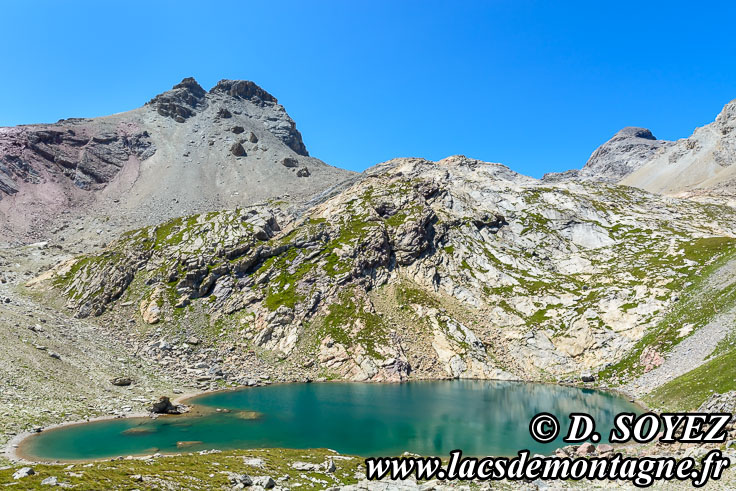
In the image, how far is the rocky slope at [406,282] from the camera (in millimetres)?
85688

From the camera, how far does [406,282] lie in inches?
4380

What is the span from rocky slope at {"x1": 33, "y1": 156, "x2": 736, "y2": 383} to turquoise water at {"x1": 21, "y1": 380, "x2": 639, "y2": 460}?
39.9 feet

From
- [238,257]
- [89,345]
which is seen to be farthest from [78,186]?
[89,345]

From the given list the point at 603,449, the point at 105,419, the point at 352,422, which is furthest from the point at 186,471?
the point at 603,449

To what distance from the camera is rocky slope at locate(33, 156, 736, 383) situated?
281 ft

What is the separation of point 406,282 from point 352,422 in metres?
60.4

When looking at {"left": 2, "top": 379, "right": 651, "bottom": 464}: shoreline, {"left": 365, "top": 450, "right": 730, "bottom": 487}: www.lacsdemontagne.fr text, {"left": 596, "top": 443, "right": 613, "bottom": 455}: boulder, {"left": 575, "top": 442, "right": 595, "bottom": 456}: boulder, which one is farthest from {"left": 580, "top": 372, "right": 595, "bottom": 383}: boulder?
{"left": 365, "top": 450, "right": 730, "bottom": 487}: www.lacsdemontagne.fr text

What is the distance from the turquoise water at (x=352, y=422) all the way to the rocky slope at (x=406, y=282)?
12164 mm

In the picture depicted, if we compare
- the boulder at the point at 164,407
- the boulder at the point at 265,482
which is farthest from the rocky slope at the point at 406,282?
the boulder at the point at 265,482

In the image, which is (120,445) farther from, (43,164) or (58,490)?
(43,164)

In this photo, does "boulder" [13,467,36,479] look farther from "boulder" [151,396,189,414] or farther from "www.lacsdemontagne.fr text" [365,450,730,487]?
"boulder" [151,396,189,414]

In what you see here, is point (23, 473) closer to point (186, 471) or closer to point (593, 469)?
point (186, 471)

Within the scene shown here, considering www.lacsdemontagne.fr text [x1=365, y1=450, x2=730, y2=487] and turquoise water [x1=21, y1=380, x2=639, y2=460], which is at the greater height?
www.lacsdemontagne.fr text [x1=365, y1=450, x2=730, y2=487]

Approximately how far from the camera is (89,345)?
75.9m
